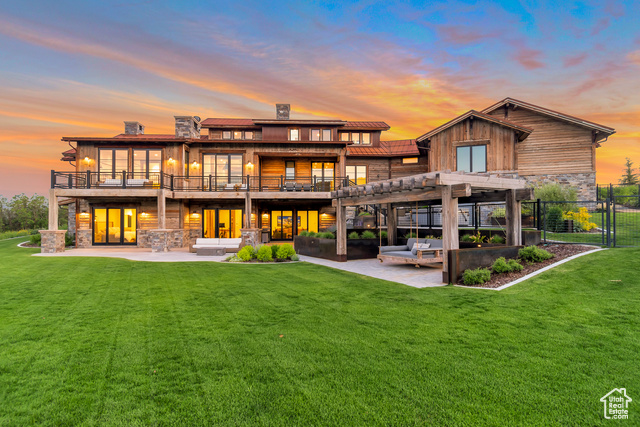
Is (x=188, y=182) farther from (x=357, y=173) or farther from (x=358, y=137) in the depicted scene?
(x=358, y=137)

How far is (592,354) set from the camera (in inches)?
143

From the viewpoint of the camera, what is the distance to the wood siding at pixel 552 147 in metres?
18.9

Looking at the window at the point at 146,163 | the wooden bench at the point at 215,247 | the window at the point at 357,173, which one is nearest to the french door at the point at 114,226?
the window at the point at 146,163

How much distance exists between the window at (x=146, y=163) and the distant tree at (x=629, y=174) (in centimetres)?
6665

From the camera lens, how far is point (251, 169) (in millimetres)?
20672

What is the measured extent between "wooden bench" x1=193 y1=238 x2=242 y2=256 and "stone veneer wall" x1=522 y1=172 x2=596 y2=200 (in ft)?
60.9

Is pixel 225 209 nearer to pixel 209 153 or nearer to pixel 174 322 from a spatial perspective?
pixel 209 153

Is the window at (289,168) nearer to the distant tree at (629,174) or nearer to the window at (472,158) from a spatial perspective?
the window at (472,158)

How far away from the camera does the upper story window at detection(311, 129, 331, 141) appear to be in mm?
22953

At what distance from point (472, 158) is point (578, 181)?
244 inches

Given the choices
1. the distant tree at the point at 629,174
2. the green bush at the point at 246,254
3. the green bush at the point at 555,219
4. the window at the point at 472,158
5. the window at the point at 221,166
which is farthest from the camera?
the distant tree at the point at 629,174

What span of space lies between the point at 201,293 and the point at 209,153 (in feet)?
51.1

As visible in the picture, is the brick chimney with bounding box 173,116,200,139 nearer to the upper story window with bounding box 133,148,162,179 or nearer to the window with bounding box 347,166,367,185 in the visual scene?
the upper story window with bounding box 133,148,162,179

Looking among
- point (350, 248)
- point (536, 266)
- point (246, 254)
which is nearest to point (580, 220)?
point (536, 266)
